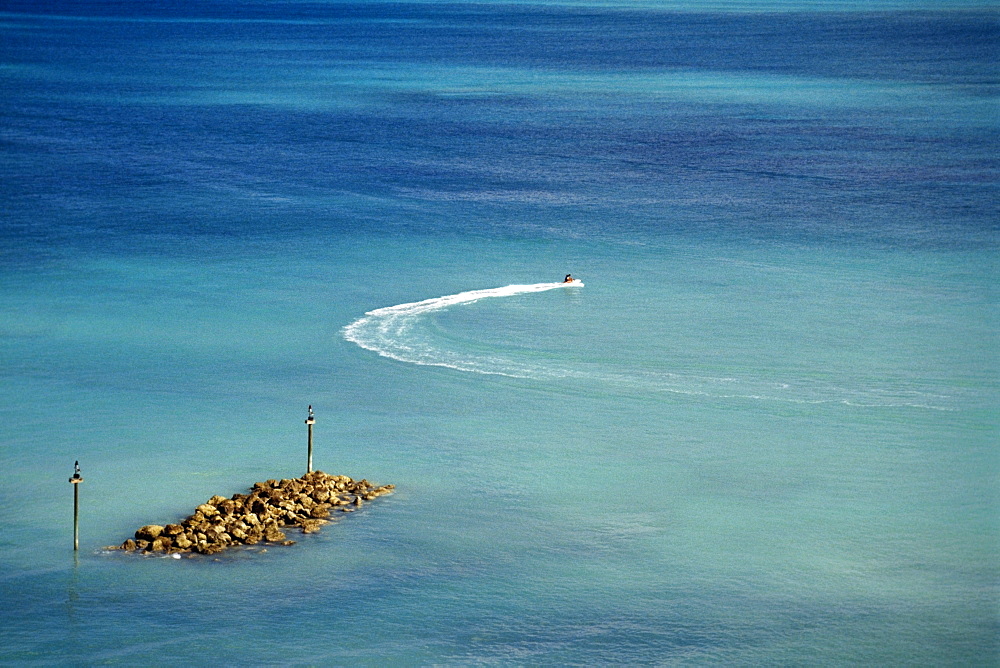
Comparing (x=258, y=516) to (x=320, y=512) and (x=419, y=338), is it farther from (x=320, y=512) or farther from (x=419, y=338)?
(x=419, y=338)

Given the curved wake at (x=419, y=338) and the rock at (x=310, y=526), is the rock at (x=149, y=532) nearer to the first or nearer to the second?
the rock at (x=310, y=526)

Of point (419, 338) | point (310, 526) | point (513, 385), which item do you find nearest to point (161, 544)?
point (310, 526)

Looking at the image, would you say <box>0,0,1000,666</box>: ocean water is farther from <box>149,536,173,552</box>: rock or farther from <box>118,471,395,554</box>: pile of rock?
<box>149,536,173,552</box>: rock

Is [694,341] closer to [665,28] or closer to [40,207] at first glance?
[40,207]

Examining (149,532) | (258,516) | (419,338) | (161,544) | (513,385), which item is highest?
(419,338)

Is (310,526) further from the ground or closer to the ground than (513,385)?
closer to the ground

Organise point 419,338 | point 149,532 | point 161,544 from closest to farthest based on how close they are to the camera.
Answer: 1. point 161,544
2. point 149,532
3. point 419,338

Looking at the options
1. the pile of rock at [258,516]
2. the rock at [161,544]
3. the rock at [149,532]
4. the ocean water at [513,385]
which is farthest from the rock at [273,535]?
the rock at [149,532]

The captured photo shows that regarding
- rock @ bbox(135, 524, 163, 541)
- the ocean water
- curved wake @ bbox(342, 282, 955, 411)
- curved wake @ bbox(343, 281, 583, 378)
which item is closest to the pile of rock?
rock @ bbox(135, 524, 163, 541)
